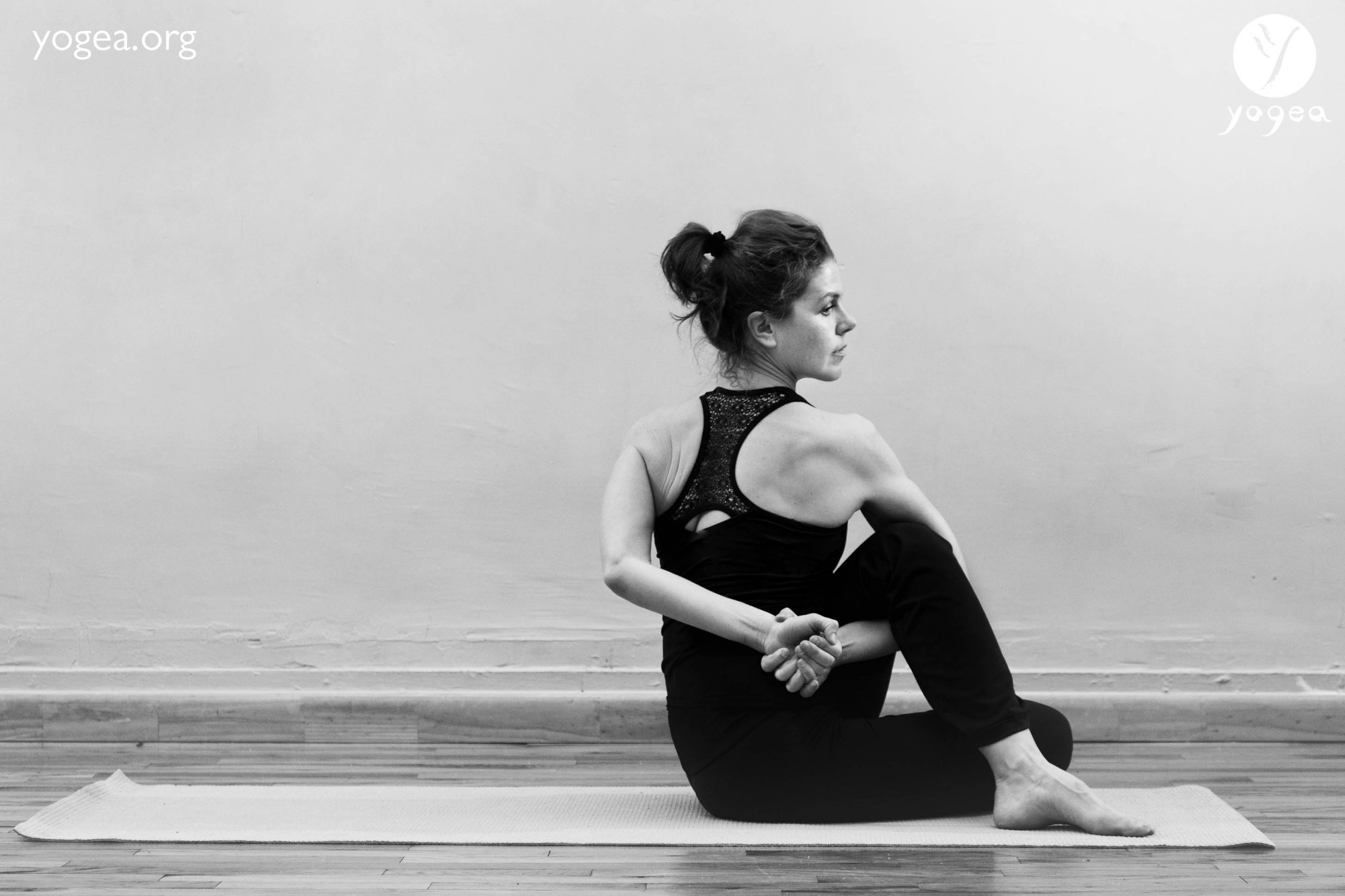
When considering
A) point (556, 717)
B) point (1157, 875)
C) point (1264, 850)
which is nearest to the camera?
point (1157, 875)

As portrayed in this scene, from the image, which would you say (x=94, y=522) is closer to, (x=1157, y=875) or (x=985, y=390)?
(x=985, y=390)

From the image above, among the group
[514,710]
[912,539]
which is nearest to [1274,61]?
[912,539]

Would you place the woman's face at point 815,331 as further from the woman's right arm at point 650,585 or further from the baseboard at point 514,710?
the baseboard at point 514,710

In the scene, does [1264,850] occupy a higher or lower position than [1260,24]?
lower

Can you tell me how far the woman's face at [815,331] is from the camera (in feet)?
5.84

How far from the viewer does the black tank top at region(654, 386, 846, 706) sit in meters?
1.71

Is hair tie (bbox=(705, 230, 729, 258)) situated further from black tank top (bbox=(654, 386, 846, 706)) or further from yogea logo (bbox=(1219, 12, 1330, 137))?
yogea logo (bbox=(1219, 12, 1330, 137))

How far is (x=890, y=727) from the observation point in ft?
5.55

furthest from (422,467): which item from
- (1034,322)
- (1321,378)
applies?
(1321,378)

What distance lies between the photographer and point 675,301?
2.55 metres

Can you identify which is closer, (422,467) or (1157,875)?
(1157,875)

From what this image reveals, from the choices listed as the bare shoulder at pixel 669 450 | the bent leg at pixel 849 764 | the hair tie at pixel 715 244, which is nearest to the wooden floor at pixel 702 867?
the bent leg at pixel 849 764

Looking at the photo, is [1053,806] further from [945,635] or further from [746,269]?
[746,269]

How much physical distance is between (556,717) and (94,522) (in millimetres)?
983
